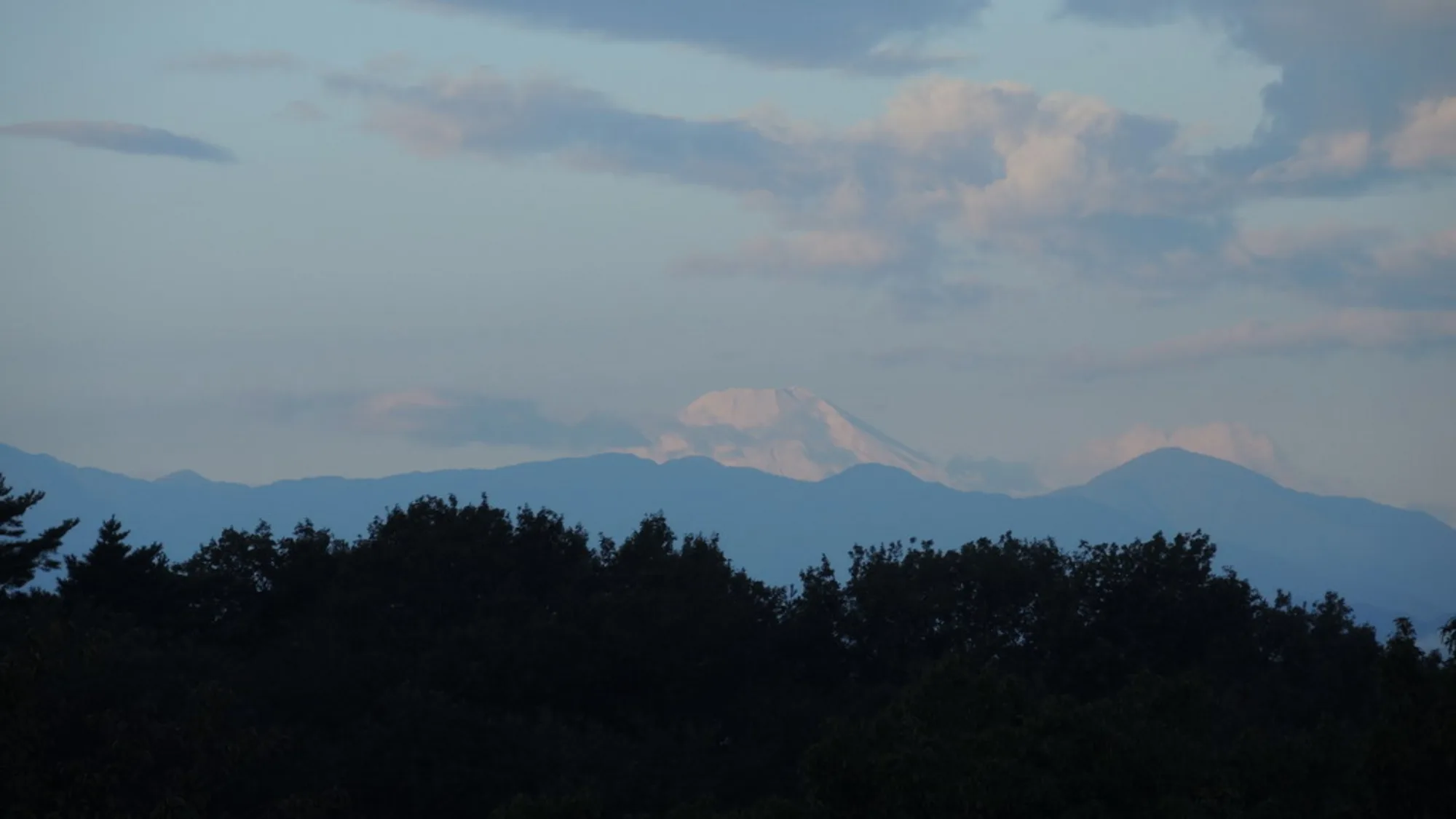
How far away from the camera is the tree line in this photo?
19.8 meters

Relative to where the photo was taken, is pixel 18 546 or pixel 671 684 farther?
pixel 18 546

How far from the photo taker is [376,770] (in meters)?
32.7

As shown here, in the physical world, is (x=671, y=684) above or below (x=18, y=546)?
below

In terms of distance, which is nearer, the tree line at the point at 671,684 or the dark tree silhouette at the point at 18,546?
the tree line at the point at 671,684

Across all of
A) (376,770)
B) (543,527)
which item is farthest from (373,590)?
(376,770)

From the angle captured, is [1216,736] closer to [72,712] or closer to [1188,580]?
[1188,580]

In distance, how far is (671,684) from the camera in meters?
41.2

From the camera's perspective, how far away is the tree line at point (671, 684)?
64.8 ft

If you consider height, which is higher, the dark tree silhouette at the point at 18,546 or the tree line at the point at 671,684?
the dark tree silhouette at the point at 18,546

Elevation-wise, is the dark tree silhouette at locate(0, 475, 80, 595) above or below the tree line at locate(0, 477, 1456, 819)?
above

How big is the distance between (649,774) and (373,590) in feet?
42.4

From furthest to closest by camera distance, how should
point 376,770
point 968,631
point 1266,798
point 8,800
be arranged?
point 968,631
point 376,770
point 8,800
point 1266,798

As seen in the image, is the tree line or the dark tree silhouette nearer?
the tree line

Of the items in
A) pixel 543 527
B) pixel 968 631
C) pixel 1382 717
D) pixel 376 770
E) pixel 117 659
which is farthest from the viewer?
pixel 543 527
